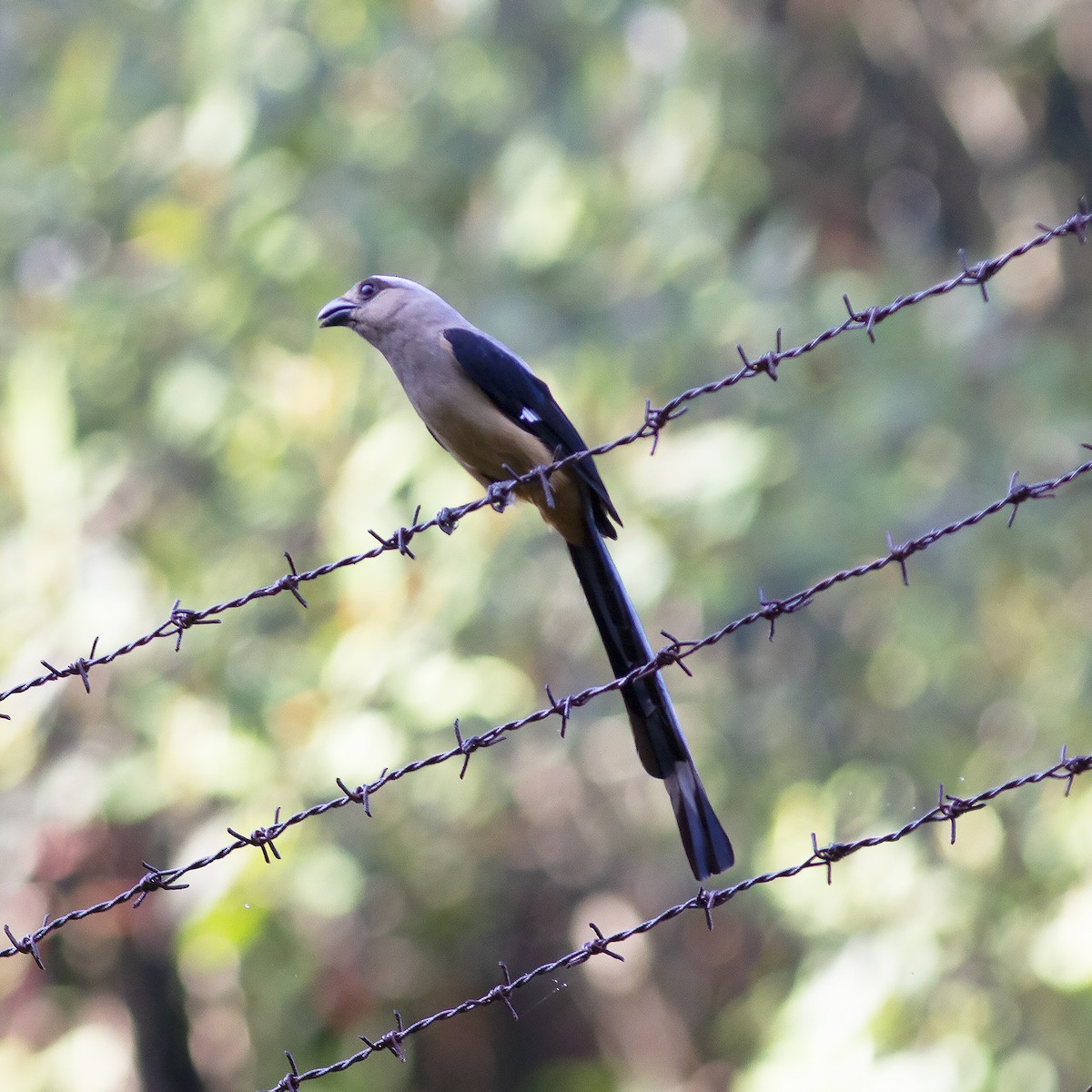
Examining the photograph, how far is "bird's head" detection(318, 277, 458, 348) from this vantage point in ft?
14.5

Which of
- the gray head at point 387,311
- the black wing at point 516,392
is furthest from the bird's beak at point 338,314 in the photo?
the black wing at point 516,392

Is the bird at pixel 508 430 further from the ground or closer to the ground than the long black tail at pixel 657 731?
further from the ground

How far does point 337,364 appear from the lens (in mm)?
6398

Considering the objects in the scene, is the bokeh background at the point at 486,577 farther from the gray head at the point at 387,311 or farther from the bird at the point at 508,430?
the bird at the point at 508,430

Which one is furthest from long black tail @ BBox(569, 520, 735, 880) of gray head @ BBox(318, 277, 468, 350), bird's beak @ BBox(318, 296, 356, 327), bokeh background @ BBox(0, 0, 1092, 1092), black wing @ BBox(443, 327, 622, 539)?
bokeh background @ BBox(0, 0, 1092, 1092)

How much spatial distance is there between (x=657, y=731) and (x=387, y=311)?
174cm

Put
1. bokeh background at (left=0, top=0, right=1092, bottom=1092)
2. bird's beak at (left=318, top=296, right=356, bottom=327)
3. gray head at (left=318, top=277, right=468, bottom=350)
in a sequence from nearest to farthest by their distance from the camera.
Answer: gray head at (left=318, top=277, right=468, bottom=350)
bird's beak at (left=318, top=296, right=356, bottom=327)
bokeh background at (left=0, top=0, right=1092, bottom=1092)

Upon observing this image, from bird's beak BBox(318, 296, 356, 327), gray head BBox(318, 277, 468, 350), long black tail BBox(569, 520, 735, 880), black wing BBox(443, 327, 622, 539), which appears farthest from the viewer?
bird's beak BBox(318, 296, 356, 327)

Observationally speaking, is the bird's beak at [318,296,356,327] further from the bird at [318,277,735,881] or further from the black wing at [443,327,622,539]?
the black wing at [443,327,622,539]

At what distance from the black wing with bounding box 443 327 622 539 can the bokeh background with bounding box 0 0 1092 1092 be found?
5.65 feet

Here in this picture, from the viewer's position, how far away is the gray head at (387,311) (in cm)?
439

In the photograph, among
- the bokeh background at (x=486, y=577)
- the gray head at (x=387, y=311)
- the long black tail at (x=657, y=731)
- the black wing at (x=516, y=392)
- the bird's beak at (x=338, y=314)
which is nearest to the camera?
the long black tail at (x=657, y=731)

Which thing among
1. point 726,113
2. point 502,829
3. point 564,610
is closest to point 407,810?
point 502,829

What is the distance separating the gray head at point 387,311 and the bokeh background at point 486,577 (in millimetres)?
1413
